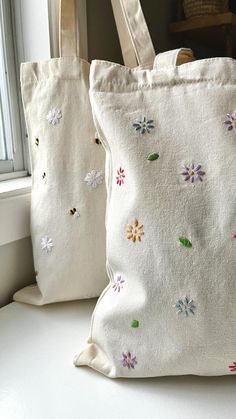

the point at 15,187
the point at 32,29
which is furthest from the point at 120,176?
the point at 32,29

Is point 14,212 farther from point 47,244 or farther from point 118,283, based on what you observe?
point 118,283

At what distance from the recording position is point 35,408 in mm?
364

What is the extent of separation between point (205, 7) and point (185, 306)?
0.71 meters

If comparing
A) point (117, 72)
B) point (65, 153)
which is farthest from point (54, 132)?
point (117, 72)

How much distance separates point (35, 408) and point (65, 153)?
1.07 feet

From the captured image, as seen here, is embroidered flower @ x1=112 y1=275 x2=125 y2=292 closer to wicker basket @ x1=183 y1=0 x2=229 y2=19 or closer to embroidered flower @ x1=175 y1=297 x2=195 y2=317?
embroidered flower @ x1=175 y1=297 x2=195 y2=317

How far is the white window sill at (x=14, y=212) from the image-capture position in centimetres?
55

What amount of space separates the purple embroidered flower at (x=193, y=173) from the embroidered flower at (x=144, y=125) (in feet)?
0.20

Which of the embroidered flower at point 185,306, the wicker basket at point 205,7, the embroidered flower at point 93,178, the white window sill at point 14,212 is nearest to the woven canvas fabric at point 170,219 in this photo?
the embroidered flower at point 185,306

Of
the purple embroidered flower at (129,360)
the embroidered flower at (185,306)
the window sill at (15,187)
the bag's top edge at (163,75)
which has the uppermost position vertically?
the bag's top edge at (163,75)

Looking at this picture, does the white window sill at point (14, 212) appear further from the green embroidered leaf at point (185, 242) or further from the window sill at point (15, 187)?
the green embroidered leaf at point (185, 242)

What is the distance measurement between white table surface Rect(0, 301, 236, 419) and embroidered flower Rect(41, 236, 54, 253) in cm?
13

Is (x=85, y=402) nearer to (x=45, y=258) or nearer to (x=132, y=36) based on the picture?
(x=45, y=258)

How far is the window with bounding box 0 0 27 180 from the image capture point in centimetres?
64
